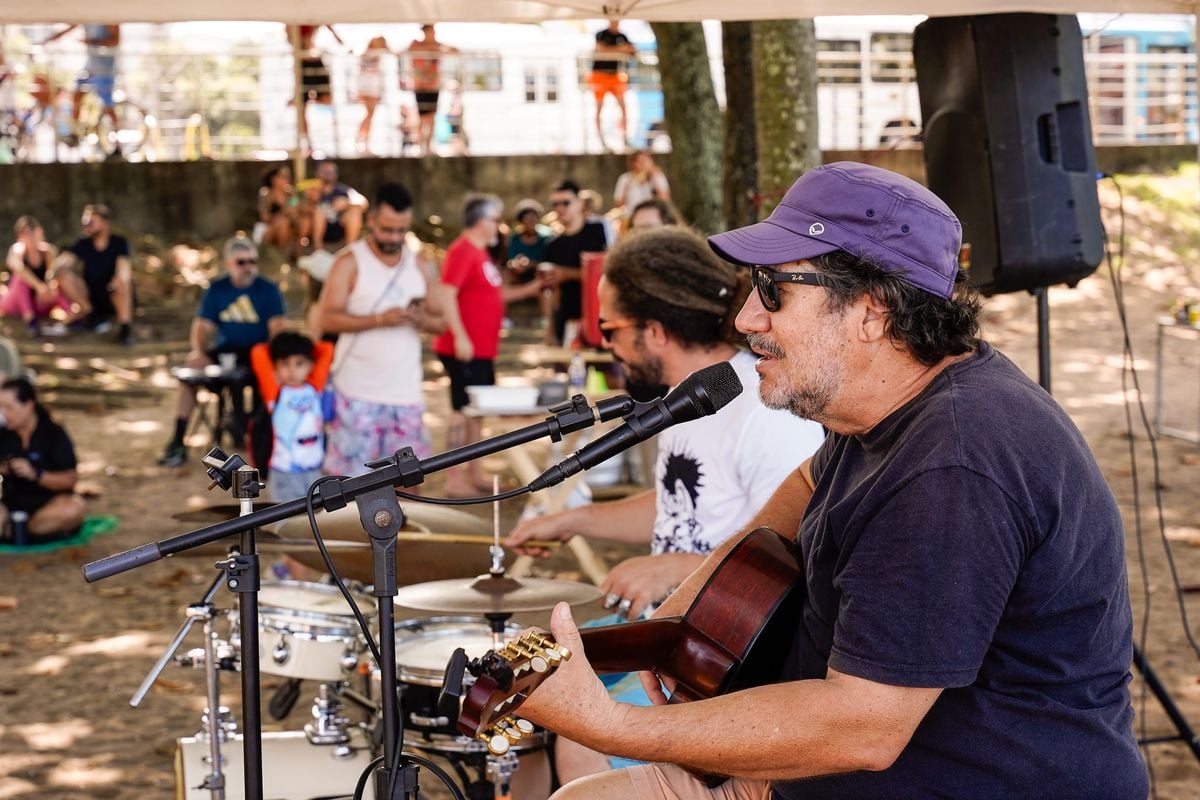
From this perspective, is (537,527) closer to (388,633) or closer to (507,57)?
(388,633)

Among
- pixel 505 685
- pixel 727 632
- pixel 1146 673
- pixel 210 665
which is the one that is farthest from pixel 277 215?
pixel 505 685

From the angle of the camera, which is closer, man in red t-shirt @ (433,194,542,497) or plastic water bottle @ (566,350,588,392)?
plastic water bottle @ (566,350,588,392)

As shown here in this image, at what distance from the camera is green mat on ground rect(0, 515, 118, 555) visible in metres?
7.40

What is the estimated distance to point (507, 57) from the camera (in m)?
18.4

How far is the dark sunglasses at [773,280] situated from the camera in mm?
2174

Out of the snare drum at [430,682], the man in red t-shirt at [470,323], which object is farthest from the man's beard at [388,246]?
the snare drum at [430,682]

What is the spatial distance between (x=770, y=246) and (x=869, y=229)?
155 millimetres

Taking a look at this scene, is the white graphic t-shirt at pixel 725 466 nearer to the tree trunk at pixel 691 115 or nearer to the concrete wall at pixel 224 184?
the tree trunk at pixel 691 115

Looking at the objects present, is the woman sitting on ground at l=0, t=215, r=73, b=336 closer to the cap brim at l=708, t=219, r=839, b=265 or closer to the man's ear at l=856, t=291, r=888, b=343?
the cap brim at l=708, t=219, r=839, b=265

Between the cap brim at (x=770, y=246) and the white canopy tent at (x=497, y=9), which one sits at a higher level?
the white canopy tent at (x=497, y=9)

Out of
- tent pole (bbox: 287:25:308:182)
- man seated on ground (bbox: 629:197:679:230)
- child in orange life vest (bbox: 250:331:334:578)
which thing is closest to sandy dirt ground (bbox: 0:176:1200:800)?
child in orange life vest (bbox: 250:331:334:578)

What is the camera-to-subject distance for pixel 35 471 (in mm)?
7402

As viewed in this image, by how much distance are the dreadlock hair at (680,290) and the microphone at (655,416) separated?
1.40 metres

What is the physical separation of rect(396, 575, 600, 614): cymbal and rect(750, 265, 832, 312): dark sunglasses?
1218 mm
